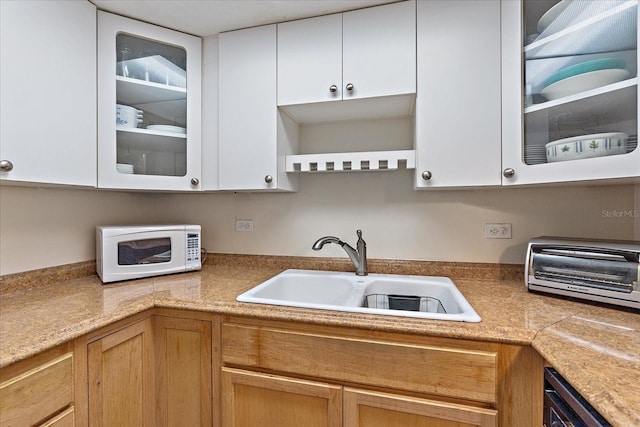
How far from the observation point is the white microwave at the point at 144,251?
1.41 m

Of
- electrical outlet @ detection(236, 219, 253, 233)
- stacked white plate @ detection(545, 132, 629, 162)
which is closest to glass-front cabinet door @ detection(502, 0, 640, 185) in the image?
stacked white plate @ detection(545, 132, 629, 162)

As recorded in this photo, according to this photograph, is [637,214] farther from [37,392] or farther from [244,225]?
[37,392]

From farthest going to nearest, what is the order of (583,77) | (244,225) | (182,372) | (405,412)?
(244,225)
(182,372)
(583,77)
(405,412)

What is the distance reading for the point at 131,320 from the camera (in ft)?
3.61

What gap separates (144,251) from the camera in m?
1.50

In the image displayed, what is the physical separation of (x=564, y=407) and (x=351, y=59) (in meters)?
1.36

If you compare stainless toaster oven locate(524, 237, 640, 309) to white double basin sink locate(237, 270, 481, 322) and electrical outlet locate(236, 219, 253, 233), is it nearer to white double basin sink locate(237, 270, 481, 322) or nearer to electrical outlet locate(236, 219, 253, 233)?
white double basin sink locate(237, 270, 481, 322)

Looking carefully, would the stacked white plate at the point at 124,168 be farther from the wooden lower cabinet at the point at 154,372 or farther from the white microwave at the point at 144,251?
the wooden lower cabinet at the point at 154,372

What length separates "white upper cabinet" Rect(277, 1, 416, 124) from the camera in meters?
1.30

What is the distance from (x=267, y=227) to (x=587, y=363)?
144cm

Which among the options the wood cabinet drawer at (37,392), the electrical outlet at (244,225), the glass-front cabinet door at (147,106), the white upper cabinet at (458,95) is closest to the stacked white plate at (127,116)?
the glass-front cabinet door at (147,106)

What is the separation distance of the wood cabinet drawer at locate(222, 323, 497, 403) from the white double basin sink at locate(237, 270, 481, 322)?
0.62ft

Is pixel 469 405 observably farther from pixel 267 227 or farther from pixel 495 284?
pixel 267 227

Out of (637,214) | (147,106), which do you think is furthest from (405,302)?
(147,106)
